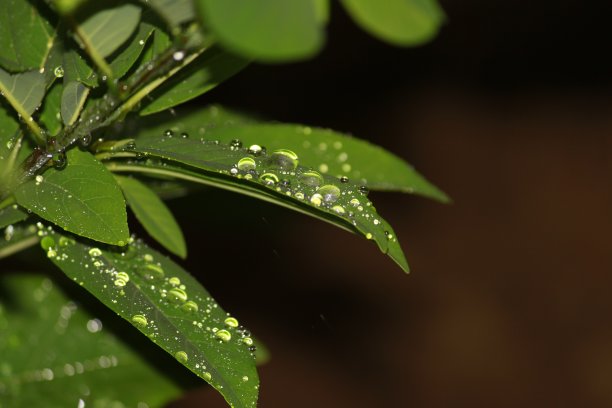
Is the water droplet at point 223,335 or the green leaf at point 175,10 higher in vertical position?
the green leaf at point 175,10

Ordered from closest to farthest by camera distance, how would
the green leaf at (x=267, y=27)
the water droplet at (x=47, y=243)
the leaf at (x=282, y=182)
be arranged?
the green leaf at (x=267, y=27) → the leaf at (x=282, y=182) → the water droplet at (x=47, y=243)

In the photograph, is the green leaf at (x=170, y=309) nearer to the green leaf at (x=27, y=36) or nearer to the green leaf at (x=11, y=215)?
the green leaf at (x=11, y=215)

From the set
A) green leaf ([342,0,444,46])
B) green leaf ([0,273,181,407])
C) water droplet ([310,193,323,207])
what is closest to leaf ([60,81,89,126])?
water droplet ([310,193,323,207])

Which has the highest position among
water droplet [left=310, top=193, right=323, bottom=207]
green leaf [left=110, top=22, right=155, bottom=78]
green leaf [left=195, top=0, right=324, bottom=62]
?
green leaf [left=195, top=0, right=324, bottom=62]

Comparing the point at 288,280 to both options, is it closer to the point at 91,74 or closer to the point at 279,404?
the point at 279,404

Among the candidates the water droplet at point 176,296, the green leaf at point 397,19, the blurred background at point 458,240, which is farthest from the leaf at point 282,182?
the blurred background at point 458,240

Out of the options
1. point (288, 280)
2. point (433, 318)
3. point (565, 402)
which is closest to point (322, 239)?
point (288, 280)

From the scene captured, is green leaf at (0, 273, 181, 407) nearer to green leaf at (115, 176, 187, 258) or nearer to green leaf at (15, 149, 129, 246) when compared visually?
green leaf at (115, 176, 187, 258)
